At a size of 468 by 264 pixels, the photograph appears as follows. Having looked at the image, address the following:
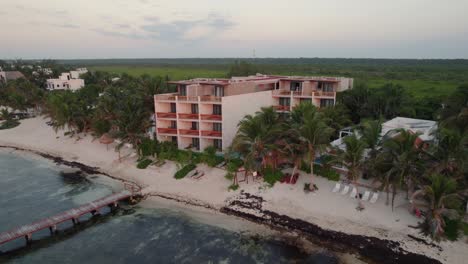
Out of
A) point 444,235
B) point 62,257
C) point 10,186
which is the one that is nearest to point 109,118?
point 10,186

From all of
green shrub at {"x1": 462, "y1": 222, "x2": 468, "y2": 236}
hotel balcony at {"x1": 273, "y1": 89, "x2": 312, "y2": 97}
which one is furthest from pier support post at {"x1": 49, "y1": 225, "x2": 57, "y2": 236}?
green shrub at {"x1": 462, "y1": 222, "x2": 468, "y2": 236}

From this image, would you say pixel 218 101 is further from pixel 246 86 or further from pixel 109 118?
pixel 109 118

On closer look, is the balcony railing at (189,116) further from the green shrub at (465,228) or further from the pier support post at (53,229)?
the green shrub at (465,228)

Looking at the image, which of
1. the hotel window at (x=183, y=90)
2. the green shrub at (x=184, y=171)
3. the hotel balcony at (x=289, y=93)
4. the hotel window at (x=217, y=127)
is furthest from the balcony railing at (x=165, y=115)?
the hotel balcony at (x=289, y=93)

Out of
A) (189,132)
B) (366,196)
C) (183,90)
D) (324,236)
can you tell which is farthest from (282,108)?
(324,236)

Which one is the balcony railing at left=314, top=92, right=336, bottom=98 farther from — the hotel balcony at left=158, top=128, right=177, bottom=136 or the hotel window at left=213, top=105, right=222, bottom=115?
the hotel balcony at left=158, top=128, right=177, bottom=136

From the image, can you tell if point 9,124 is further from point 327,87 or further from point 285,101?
point 327,87
